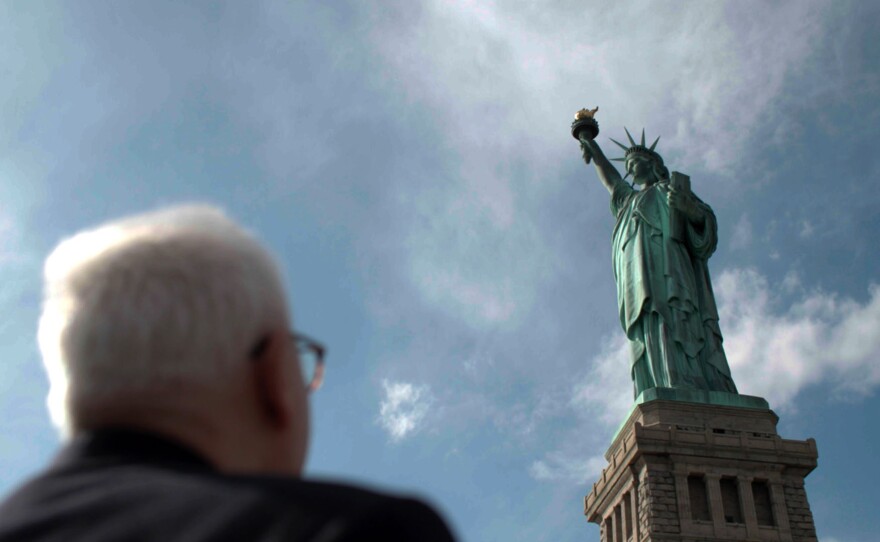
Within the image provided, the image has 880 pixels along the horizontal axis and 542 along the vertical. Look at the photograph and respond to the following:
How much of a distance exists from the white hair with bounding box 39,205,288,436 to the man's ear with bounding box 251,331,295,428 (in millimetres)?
34

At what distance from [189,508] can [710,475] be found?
25.2 m

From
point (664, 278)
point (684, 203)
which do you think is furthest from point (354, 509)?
point (684, 203)

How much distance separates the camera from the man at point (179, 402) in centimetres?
117

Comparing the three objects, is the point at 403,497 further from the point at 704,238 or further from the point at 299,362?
the point at 704,238

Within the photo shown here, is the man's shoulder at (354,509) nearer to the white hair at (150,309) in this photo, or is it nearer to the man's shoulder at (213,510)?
the man's shoulder at (213,510)

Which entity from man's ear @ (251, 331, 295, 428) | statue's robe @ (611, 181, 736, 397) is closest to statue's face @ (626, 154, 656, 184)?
statue's robe @ (611, 181, 736, 397)

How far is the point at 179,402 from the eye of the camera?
1.48 m

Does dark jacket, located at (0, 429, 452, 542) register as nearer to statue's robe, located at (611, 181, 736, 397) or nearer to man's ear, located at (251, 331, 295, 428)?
man's ear, located at (251, 331, 295, 428)

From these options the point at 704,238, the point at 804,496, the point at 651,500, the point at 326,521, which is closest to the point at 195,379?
the point at 326,521

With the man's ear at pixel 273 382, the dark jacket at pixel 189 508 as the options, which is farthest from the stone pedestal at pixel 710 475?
the dark jacket at pixel 189 508

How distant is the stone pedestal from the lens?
77.2 feet

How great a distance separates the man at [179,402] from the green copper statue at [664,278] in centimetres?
2619

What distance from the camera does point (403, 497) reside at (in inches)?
46.4

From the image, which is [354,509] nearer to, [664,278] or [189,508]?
[189,508]
